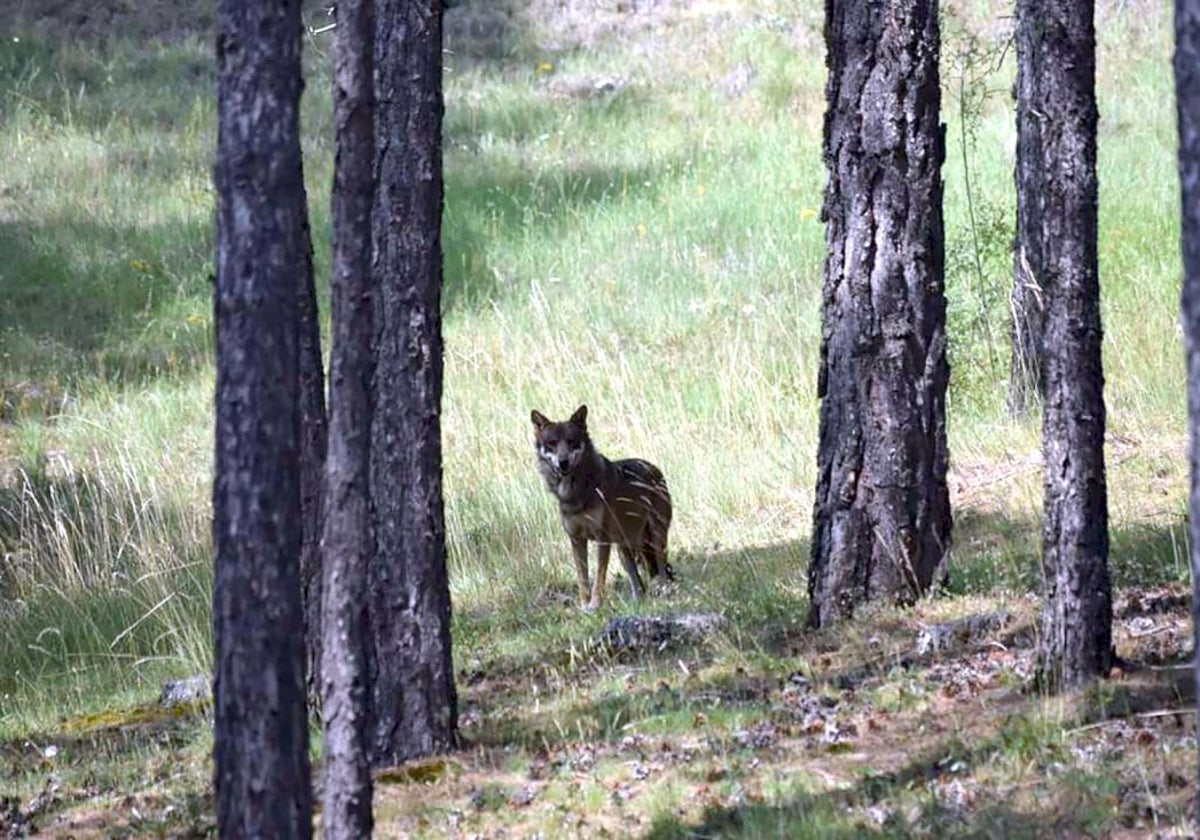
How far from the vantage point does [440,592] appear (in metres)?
7.39

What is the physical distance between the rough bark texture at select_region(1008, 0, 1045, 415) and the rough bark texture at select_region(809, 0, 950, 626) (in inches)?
175

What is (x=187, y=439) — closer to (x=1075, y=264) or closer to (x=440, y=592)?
(x=440, y=592)

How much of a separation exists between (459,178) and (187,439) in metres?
7.86

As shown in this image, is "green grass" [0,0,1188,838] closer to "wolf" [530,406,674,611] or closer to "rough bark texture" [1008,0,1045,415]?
"wolf" [530,406,674,611]

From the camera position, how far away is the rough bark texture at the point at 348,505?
229 inches

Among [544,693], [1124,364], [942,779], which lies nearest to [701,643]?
[544,693]

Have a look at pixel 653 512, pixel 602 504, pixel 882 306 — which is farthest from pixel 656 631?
pixel 653 512

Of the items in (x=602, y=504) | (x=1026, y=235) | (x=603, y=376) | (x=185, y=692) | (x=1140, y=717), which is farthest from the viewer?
(x=603, y=376)

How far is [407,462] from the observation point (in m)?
7.35

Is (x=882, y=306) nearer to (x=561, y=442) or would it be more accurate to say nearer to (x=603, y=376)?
(x=561, y=442)

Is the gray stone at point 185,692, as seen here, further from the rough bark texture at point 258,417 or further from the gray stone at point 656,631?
the rough bark texture at point 258,417

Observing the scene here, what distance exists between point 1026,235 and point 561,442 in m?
4.70

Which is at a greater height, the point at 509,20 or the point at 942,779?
the point at 509,20

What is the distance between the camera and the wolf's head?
11609 mm
